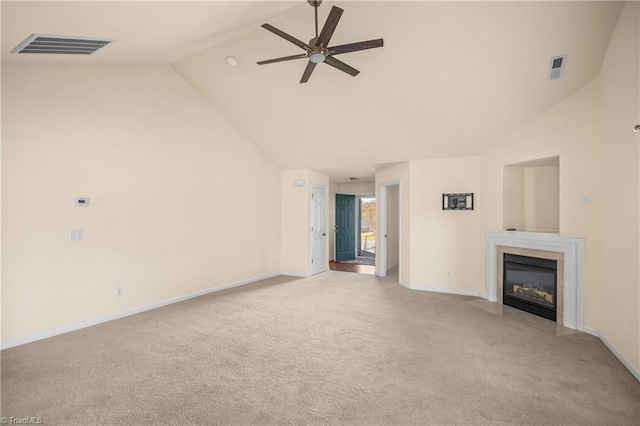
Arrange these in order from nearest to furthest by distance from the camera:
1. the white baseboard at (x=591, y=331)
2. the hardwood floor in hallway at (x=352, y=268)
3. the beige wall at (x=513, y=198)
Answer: the white baseboard at (x=591, y=331) → the beige wall at (x=513, y=198) → the hardwood floor in hallway at (x=352, y=268)

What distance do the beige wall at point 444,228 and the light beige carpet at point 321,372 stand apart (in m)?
1.11

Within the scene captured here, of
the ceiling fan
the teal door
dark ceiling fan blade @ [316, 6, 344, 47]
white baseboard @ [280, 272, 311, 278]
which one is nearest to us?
dark ceiling fan blade @ [316, 6, 344, 47]

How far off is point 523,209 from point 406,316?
2.69 m

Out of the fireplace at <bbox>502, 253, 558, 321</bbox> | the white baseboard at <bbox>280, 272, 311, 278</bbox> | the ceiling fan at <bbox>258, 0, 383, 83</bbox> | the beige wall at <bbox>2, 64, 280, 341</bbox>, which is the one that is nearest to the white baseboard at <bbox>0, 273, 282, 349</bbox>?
the beige wall at <bbox>2, 64, 280, 341</bbox>

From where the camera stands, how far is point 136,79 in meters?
4.28

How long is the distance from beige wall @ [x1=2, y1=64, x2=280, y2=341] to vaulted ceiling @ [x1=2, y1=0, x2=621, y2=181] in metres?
0.40

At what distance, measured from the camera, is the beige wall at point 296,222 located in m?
6.86

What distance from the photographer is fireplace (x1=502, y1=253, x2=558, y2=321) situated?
4.13m

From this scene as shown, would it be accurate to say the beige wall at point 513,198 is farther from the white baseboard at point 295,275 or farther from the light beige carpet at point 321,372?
the white baseboard at point 295,275

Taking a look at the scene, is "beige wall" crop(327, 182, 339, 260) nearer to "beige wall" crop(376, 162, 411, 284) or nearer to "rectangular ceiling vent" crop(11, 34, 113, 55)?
"beige wall" crop(376, 162, 411, 284)

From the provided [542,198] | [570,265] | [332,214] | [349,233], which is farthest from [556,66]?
[349,233]

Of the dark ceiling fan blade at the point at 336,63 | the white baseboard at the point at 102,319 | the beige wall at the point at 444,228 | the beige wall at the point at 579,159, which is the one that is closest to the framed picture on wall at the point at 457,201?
the beige wall at the point at 444,228

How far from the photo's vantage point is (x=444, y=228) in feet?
18.0

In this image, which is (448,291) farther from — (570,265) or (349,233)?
(349,233)
